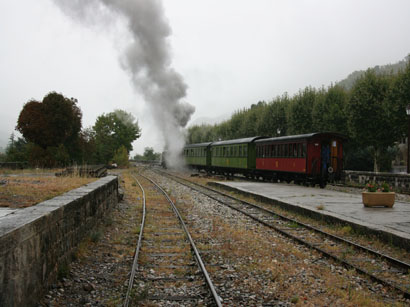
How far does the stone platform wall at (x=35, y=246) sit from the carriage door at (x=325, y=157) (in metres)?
14.6

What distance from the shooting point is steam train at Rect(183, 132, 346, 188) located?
18281mm

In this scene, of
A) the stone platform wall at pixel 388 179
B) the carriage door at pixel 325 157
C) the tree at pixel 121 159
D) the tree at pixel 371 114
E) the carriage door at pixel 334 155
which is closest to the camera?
the stone platform wall at pixel 388 179

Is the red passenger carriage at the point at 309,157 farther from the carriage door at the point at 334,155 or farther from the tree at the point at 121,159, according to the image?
the tree at the point at 121,159

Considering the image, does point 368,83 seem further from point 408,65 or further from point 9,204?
point 9,204

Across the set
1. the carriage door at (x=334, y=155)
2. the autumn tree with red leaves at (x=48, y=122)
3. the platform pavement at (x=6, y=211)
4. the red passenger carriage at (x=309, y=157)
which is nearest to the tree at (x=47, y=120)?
the autumn tree with red leaves at (x=48, y=122)

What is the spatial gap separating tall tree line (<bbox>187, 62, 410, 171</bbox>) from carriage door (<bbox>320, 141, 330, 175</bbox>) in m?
9.82

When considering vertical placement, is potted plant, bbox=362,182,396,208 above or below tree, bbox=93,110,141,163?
below

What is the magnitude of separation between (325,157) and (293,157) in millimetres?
1602

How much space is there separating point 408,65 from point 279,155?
41.7 ft

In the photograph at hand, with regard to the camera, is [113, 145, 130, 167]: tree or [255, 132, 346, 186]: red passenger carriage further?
[113, 145, 130, 167]: tree

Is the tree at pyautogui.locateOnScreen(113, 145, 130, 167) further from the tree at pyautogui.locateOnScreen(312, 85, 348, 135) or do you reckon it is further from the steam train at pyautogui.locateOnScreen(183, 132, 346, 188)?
the tree at pyautogui.locateOnScreen(312, 85, 348, 135)

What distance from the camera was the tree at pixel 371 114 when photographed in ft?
89.0

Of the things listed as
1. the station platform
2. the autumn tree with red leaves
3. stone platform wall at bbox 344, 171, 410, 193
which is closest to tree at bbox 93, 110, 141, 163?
the autumn tree with red leaves

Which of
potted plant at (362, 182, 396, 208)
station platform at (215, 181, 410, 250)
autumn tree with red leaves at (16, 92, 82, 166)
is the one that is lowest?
station platform at (215, 181, 410, 250)
